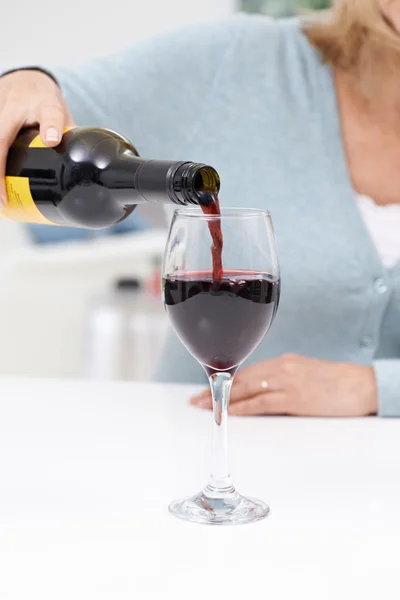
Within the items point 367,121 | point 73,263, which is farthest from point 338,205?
point 73,263

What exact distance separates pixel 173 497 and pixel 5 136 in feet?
1.46

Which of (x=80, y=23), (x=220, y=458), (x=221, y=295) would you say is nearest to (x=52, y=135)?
(x=221, y=295)

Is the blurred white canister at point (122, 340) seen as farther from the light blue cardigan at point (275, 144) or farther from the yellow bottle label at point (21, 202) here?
the yellow bottle label at point (21, 202)

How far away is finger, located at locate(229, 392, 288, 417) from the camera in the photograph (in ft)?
3.73

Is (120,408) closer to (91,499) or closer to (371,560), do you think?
(91,499)

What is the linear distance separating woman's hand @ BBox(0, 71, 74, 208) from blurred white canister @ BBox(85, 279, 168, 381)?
8.40 ft

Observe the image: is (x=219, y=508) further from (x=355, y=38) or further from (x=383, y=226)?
(x=355, y=38)

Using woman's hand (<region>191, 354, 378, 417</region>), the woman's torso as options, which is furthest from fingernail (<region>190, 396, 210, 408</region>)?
the woman's torso

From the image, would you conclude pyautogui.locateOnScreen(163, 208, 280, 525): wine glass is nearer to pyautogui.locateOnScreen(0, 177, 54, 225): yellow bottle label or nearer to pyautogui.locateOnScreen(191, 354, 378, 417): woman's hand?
pyautogui.locateOnScreen(0, 177, 54, 225): yellow bottle label

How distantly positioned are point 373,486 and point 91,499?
11.0 inches

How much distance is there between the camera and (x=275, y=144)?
153 centimetres

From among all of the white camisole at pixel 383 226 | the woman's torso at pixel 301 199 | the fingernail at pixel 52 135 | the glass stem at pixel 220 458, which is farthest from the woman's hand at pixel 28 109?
the white camisole at pixel 383 226

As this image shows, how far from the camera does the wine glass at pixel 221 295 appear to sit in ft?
2.43

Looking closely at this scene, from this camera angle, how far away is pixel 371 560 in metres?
0.65
